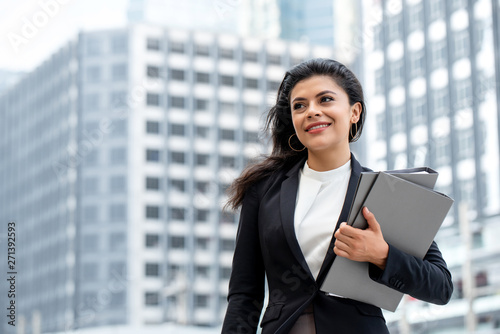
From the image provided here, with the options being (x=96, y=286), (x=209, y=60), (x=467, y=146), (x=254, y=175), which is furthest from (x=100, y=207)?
(x=254, y=175)

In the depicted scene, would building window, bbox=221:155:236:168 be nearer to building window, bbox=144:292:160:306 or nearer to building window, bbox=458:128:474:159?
building window, bbox=144:292:160:306

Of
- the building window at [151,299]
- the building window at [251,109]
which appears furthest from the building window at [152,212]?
the building window at [251,109]

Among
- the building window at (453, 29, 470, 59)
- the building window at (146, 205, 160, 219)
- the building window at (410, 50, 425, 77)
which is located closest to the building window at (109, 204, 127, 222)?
the building window at (146, 205, 160, 219)

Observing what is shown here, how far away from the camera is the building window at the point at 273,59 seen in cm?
4603

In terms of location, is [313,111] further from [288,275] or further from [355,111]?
[288,275]

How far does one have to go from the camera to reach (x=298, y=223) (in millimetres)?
1326

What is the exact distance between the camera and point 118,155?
45312 millimetres

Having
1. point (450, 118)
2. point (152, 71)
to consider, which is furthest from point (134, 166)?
point (450, 118)

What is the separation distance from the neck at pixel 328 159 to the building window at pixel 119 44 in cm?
4519

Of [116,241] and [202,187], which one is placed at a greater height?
[202,187]

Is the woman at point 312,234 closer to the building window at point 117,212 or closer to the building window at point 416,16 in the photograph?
the building window at point 416,16

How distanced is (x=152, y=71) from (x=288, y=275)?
44216 millimetres

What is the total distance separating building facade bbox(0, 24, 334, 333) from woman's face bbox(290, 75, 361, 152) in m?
41.4

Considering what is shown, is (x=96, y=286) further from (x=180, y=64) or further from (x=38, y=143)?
(x=180, y=64)
